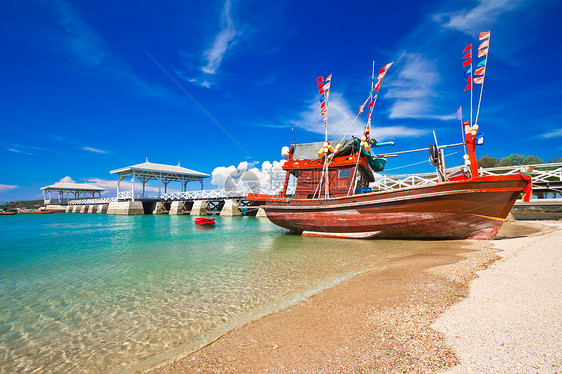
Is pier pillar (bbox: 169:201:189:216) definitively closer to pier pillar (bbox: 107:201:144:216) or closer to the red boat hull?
pier pillar (bbox: 107:201:144:216)

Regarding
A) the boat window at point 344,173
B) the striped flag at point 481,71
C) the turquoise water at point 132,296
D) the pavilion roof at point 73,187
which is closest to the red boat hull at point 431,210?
the turquoise water at point 132,296

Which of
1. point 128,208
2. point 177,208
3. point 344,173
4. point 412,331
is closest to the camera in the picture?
point 412,331

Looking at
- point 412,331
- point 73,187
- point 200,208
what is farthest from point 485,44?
point 73,187

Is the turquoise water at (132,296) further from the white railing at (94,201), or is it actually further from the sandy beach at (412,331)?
the white railing at (94,201)

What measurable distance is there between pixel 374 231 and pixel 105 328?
1168 cm

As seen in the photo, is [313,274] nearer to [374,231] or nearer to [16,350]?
[16,350]

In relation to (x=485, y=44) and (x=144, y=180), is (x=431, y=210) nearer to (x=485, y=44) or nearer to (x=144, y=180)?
(x=485, y=44)

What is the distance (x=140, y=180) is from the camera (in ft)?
150

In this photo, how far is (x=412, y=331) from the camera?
10.3 feet

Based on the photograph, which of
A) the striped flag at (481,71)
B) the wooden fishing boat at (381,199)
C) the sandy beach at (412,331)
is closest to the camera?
the sandy beach at (412,331)

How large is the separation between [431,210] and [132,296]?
1179cm

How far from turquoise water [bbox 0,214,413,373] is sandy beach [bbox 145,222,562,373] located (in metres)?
0.94

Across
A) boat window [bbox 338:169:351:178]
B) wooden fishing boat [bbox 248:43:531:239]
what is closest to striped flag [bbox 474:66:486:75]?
wooden fishing boat [bbox 248:43:531:239]

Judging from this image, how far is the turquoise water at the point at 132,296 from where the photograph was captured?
3.51 meters
